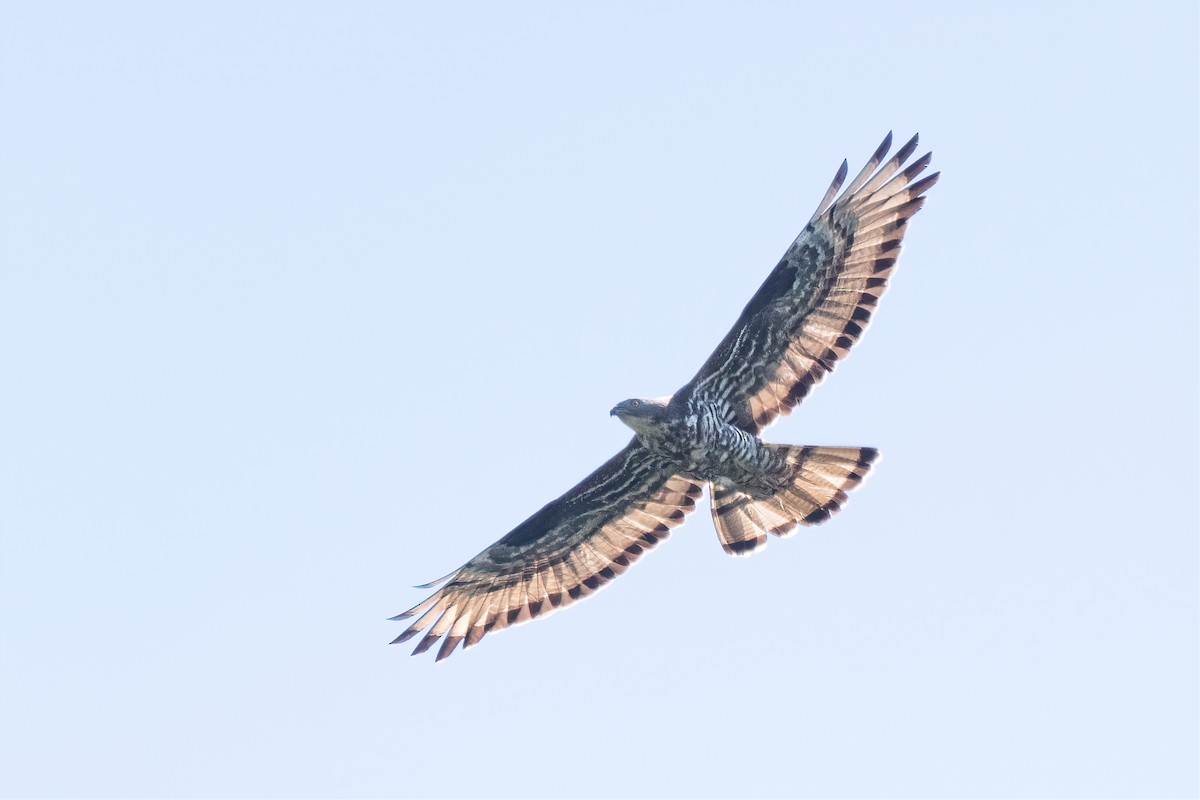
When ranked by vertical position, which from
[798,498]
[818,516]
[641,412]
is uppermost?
[641,412]

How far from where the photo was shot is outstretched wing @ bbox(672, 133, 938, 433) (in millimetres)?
22312

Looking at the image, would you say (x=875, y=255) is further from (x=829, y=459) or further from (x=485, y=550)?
(x=485, y=550)

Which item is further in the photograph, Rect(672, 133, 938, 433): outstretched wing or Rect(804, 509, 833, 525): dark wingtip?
Rect(804, 509, 833, 525): dark wingtip

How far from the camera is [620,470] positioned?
2348 centimetres

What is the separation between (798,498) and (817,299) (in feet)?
7.16

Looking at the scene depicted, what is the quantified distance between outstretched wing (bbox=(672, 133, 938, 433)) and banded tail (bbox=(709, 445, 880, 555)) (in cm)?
63

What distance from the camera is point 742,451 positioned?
22.5 meters

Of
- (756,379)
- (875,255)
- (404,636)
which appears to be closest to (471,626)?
(404,636)

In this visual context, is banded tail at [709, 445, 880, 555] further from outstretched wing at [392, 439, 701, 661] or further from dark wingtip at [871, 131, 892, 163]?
dark wingtip at [871, 131, 892, 163]

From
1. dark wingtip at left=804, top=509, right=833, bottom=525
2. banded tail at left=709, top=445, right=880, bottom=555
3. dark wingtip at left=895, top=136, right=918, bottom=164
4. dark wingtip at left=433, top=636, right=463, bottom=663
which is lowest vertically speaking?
dark wingtip at left=804, top=509, right=833, bottom=525

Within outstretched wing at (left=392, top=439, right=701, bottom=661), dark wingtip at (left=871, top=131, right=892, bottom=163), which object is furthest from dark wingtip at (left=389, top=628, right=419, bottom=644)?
dark wingtip at (left=871, top=131, right=892, bottom=163)

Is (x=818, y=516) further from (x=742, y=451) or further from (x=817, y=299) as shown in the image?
(x=817, y=299)

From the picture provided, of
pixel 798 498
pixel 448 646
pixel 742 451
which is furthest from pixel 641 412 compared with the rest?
pixel 448 646

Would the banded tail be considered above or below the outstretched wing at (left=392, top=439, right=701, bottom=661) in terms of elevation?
below
